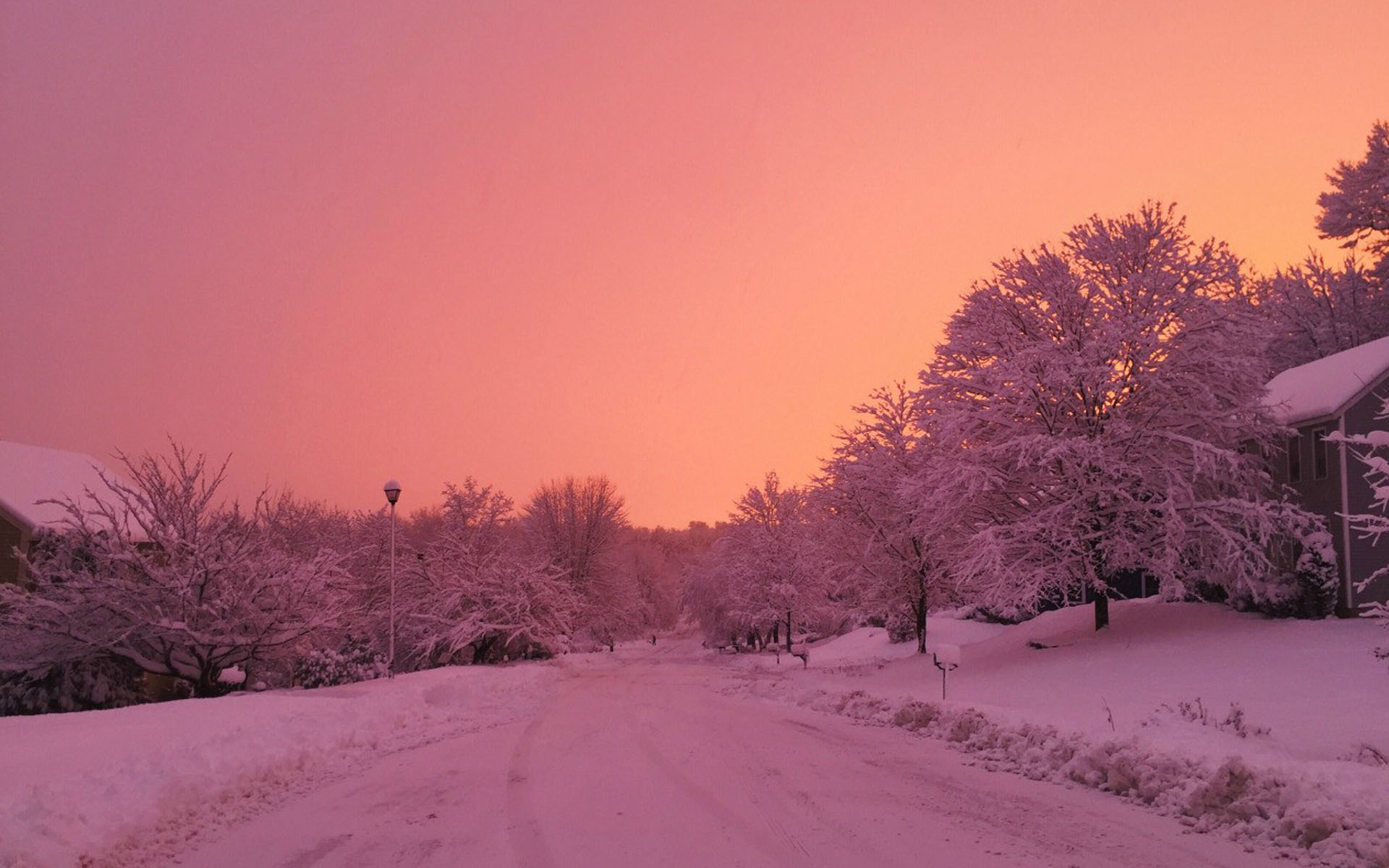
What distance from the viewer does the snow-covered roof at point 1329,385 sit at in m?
23.1

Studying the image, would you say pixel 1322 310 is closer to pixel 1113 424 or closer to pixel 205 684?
pixel 1113 424

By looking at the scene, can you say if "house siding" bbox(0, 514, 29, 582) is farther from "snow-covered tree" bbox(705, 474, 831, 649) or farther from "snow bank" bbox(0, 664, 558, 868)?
"snow-covered tree" bbox(705, 474, 831, 649)

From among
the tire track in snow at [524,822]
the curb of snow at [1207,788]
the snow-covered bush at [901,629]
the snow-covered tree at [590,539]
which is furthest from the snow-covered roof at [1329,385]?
the snow-covered tree at [590,539]

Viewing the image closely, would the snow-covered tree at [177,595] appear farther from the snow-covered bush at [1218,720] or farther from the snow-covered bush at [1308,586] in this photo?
the snow-covered bush at [1308,586]

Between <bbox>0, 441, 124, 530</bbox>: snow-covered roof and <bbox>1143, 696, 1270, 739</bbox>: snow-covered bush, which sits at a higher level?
<bbox>0, 441, 124, 530</bbox>: snow-covered roof

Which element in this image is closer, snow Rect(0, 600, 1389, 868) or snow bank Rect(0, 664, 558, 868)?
snow Rect(0, 600, 1389, 868)

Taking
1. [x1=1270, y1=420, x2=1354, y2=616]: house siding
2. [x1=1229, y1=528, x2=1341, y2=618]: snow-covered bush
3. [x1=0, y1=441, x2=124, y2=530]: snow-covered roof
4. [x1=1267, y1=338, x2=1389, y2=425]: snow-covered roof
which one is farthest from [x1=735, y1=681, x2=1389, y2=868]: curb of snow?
[x1=0, y1=441, x2=124, y2=530]: snow-covered roof

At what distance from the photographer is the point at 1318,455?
78.7 ft

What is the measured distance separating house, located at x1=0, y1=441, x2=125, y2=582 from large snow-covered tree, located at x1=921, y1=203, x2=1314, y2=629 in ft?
81.0

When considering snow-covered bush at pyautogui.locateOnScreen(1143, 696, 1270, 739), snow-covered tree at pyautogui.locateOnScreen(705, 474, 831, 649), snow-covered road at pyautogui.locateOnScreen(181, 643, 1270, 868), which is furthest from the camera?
snow-covered tree at pyautogui.locateOnScreen(705, 474, 831, 649)

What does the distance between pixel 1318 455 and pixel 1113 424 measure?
6773 mm

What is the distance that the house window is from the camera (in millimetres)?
23703

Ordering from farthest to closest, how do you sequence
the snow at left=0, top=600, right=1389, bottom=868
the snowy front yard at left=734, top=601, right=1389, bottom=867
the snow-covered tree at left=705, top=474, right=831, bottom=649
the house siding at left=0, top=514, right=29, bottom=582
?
1. the snow-covered tree at left=705, top=474, right=831, bottom=649
2. the house siding at left=0, top=514, right=29, bottom=582
3. the snowy front yard at left=734, top=601, right=1389, bottom=867
4. the snow at left=0, top=600, right=1389, bottom=868

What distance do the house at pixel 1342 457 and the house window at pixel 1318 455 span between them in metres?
0.02
